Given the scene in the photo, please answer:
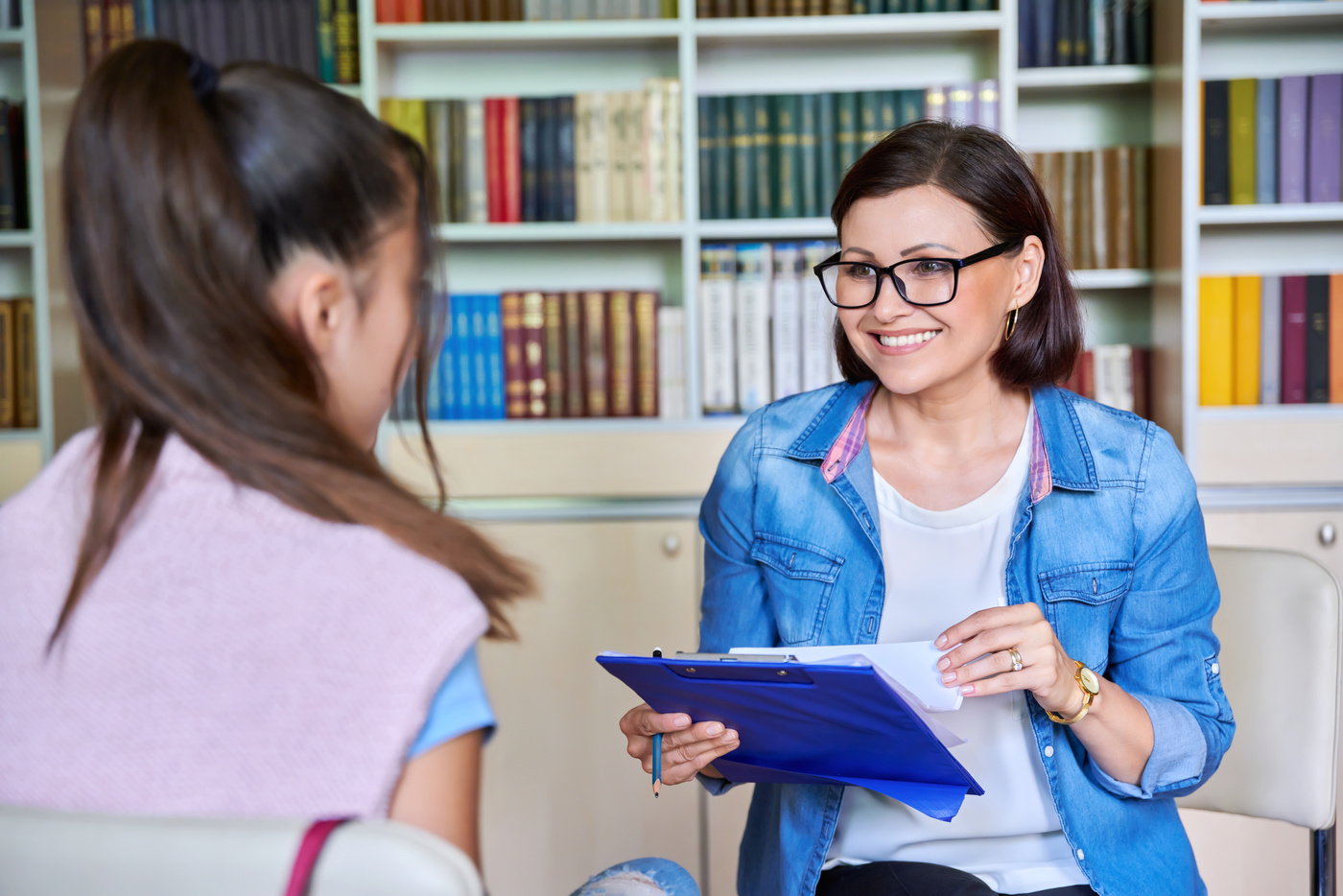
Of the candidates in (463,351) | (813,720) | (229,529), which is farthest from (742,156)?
(229,529)

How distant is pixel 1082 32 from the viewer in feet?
7.14

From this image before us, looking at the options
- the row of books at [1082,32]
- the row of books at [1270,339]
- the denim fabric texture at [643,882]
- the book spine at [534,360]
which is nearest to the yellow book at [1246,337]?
the row of books at [1270,339]

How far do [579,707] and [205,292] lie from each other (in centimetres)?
165

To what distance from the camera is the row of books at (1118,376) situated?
2.22m

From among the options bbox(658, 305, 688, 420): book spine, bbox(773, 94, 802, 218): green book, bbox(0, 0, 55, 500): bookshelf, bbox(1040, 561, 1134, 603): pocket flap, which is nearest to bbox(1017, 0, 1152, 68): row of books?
bbox(773, 94, 802, 218): green book

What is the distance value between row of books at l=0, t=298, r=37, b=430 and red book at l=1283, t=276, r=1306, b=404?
2.60 meters

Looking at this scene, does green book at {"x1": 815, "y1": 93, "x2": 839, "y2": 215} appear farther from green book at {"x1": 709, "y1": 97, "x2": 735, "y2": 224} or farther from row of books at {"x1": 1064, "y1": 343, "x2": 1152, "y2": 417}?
row of books at {"x1": 1064, "y1": 343, "x2": 1152, "y2": 417}

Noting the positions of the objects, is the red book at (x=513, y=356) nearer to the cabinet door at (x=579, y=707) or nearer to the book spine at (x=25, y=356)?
the cabinet door at (x=579, y=707)

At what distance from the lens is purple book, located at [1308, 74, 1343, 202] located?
2072 mm

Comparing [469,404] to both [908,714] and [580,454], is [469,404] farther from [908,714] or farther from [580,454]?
[908,714]

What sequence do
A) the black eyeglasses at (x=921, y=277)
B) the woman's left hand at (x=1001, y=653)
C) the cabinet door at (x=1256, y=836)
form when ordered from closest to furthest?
the woman's left hand at (x=1001, y=653)
the black eyeglasses at (x=921, y=277)
the cabinet door at (x=1256, y=836)

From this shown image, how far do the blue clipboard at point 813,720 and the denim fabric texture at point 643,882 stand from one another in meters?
0.15

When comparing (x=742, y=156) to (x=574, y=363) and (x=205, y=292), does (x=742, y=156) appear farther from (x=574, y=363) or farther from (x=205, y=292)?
(x=205, y=292)

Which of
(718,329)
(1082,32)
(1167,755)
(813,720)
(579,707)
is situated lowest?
(579,707)
